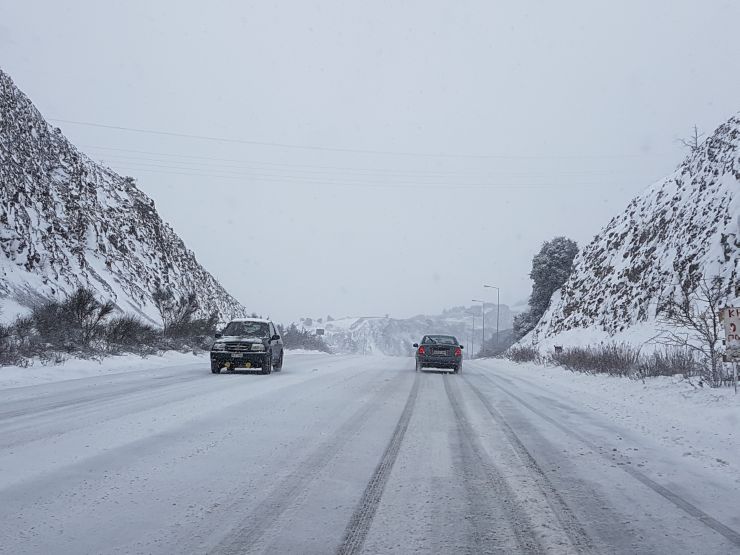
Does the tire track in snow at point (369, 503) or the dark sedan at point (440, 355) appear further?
the dark sedan at point (440, 355)

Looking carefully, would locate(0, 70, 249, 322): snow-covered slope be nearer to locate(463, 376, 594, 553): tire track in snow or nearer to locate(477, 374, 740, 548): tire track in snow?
locate(463, 376, 594, 553): tire track in snow

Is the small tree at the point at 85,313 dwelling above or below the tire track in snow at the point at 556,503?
above

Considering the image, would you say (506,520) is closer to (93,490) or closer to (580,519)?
(580,519)

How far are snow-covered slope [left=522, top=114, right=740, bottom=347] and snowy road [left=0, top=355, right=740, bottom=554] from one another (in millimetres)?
18616

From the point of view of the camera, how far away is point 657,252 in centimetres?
3578

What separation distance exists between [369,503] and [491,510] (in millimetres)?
914

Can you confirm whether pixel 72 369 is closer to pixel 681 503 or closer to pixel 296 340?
pixel 681 503

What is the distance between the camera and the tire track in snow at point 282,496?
12.0ft

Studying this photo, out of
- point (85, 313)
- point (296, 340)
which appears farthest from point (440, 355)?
point (296, 340)

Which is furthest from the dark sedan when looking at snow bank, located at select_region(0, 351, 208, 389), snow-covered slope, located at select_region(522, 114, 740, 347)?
snow bank, located at select_region(0, 351, 208, 389)

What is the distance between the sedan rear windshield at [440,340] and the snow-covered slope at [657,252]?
28.0ft

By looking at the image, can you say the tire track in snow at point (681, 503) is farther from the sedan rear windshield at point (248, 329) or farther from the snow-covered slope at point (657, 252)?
the snow-covered slope at point (657, 252)

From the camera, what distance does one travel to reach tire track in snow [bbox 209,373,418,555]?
3660 millimetres

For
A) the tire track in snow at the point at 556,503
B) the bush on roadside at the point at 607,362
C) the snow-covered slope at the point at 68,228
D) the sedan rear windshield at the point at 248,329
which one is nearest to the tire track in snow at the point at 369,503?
the tire track in snow at the point at 556,503
